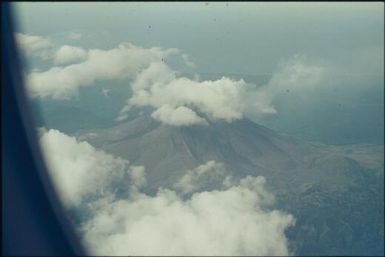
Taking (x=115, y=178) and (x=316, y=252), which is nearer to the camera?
(x=115, y=178)

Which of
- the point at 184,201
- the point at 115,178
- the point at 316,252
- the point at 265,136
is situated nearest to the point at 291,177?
the point at 265,136

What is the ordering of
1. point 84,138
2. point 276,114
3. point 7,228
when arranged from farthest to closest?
point 276,114 → point 84,138 → point 7,228

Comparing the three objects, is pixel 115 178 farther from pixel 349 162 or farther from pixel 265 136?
pixel 349 162

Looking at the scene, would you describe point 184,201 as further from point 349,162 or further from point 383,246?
point 349,162

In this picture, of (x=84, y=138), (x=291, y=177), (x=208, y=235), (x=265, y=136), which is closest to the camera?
(x=208, y=235)

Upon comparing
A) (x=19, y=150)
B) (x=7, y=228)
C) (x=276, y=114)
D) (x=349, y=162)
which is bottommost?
(x=7, y=228)

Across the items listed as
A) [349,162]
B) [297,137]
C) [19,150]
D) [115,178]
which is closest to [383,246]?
[349,162]

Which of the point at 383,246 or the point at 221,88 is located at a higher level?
the point at 221,88
